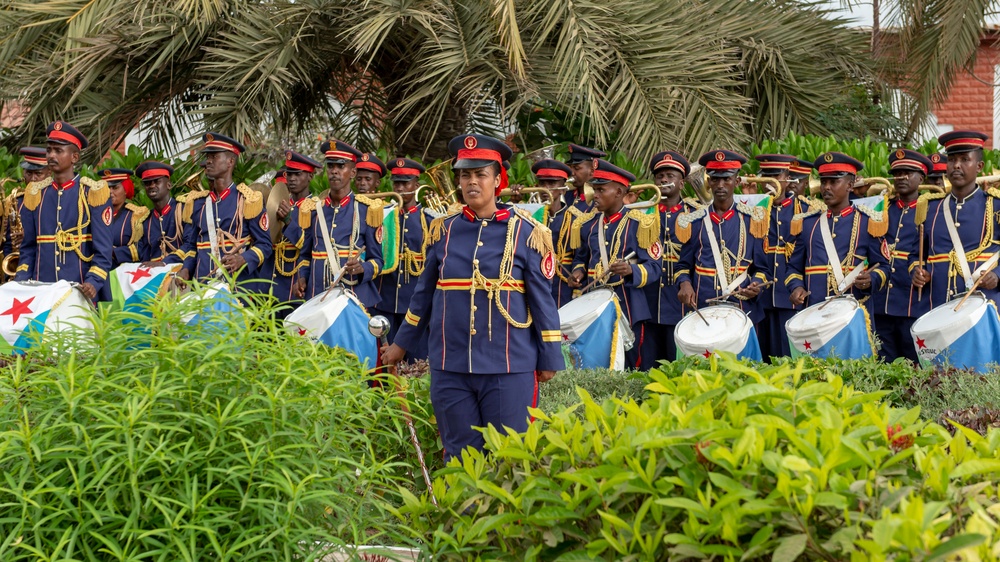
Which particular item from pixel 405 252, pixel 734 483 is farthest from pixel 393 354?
pixel 405 252

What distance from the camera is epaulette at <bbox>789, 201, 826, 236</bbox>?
30.4 feet

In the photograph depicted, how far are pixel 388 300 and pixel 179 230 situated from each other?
6.21ft

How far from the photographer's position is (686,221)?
9.43 metres

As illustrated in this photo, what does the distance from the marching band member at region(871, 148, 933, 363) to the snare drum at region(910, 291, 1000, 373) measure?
981 mm

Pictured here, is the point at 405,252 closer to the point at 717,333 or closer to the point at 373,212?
the point at 373,212

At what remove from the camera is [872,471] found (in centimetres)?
307

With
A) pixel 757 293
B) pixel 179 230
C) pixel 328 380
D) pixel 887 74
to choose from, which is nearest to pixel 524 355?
pixel 328 380

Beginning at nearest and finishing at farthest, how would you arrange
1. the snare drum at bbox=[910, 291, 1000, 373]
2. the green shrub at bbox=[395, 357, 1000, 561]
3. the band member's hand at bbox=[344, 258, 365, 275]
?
1. the green shrub at bbox=[395, 357, 1000, 561]
2. the snare drum at bbox=[910, 291, 1000, 373]
3. the band member's hand at bbox=[344, 258, 365, 275]

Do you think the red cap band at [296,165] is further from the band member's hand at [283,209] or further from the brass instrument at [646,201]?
the brass instrument at [646,201]

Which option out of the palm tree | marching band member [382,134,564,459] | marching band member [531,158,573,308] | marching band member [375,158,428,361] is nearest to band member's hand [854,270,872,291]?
marching band member [531,158,573,308]

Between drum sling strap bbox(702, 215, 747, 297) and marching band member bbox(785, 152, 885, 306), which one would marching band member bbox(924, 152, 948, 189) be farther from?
drum sling strap bbox(702, 215, 747, 297)

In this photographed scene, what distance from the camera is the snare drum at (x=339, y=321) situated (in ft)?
27.9

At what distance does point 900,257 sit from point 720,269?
131cm

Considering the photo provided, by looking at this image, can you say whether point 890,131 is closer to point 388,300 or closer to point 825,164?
point 825,164
